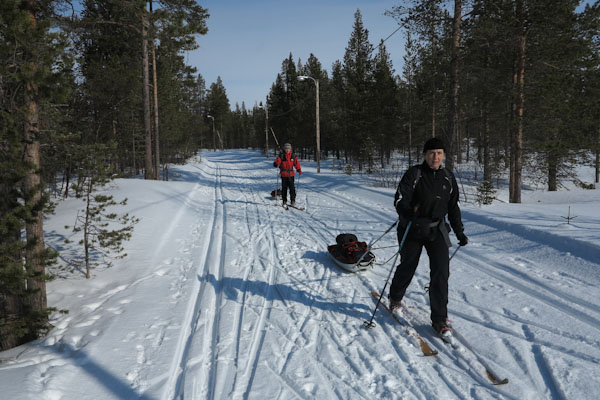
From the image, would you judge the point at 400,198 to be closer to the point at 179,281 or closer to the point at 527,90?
the point at 179,281

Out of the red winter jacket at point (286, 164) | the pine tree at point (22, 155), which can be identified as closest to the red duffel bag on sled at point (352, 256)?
the pine tree at point (22, 155)

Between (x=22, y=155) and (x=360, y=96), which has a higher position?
(x=360, y=96)

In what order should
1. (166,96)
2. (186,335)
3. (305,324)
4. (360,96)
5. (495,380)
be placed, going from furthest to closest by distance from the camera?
(360,96), (166,96), (305,324), (186,335), (495,380)

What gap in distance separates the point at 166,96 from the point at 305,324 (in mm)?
25048

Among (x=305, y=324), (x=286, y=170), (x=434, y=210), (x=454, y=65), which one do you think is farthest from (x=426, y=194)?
(x=454, y=65)

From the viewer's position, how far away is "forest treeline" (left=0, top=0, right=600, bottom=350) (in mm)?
4031

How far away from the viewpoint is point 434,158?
148 inches

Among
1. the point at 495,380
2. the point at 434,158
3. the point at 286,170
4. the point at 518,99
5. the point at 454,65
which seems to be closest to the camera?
the point at 495,380

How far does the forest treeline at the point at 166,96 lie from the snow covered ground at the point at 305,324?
2.87ft

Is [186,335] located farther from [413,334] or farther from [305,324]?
[413,334]

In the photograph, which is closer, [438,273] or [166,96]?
[438,273]

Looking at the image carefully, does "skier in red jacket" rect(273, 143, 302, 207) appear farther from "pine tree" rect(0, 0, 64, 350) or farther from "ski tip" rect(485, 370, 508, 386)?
"ski tip" rect(485, 370, 508, 386)

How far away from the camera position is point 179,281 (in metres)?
5.71

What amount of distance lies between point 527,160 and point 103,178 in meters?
16.3
